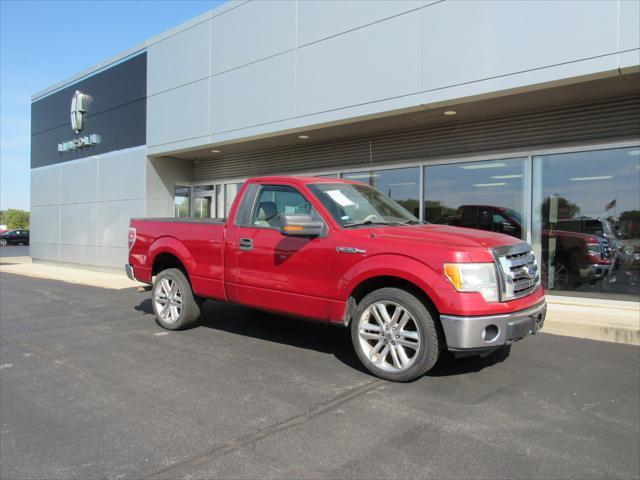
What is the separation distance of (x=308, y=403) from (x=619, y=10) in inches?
257

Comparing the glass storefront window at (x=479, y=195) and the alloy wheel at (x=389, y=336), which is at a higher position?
the glass storefront window at (x=479, y=195)

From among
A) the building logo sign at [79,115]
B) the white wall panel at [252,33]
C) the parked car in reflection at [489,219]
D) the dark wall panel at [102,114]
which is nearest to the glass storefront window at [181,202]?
the dark wall panel at [102,114]

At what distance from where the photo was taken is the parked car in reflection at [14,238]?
3788 cm

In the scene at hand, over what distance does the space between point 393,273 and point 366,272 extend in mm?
287

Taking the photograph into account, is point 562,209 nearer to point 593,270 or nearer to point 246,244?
point 593,270

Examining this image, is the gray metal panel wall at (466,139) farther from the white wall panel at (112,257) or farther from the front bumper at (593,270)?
the white wall panel at (112,257)

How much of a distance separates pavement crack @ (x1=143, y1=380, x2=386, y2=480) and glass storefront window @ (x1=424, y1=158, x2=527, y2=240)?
567 centimetres

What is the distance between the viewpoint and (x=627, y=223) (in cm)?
785

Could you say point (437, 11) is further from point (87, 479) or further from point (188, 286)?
point (87, 479)

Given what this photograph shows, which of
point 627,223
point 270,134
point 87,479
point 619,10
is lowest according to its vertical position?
point 87,479

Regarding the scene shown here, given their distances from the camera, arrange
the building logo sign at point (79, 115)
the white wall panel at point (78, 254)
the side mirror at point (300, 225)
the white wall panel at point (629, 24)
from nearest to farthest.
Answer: the side mirror at point (300, 225), the white wall panel at point (629, 24), the white wall panel at point (78, 254), the building logo sign at point (79, 115)

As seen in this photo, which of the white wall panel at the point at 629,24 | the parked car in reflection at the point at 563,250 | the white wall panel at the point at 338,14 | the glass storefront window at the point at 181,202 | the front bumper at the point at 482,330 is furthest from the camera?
the glass storefront window at the point at 181,202

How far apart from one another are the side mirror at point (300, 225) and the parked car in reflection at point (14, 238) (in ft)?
134

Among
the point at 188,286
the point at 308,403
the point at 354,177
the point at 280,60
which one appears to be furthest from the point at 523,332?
the point at 280,60
